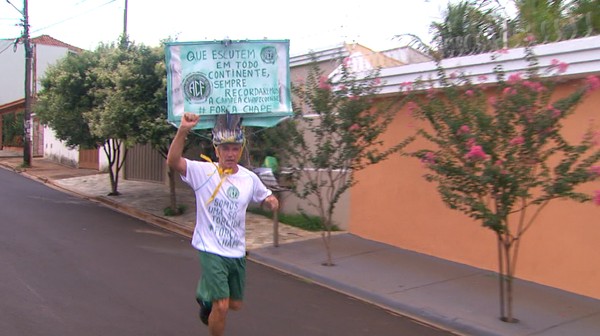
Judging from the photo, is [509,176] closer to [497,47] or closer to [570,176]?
[570,176]

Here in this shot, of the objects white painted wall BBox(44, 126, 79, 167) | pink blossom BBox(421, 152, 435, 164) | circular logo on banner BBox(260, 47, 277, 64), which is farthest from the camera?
white painted wall BBox(44, 126, 79, 167)

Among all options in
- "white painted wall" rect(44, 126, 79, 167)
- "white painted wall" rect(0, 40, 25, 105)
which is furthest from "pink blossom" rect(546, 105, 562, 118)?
"white painted wall" rect(0, 40, 25, 105)

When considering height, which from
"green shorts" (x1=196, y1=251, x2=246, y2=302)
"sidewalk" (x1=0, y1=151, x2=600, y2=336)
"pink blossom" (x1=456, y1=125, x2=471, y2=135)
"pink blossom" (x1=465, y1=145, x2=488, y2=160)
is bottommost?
"sidewalk" (x1=0, y1=151, x2=600, y2=336)

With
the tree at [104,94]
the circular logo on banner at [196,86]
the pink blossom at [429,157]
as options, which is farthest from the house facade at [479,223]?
the tree at [104,94]

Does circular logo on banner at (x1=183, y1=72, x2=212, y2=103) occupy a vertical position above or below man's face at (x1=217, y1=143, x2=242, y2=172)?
above

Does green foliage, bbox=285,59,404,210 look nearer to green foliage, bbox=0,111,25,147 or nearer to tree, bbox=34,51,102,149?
tree, bbox=34,51,102,149

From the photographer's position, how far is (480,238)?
8008 mm

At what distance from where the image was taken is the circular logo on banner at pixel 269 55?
20.8 ft

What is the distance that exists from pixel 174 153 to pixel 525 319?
4312mm

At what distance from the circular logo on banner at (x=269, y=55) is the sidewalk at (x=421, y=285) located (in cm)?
311

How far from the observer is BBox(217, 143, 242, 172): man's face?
3969 mm

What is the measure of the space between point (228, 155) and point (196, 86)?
2.14 metres

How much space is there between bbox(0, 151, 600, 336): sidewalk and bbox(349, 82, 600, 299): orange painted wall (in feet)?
0.63

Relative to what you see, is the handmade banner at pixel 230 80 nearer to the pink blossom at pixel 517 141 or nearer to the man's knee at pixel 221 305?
the man's knee at pixel 221 305
